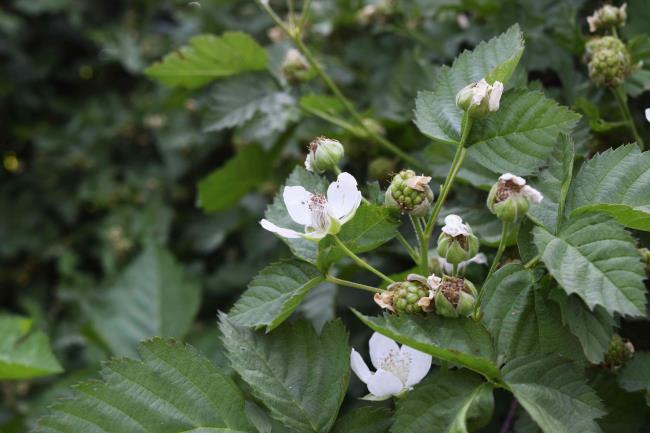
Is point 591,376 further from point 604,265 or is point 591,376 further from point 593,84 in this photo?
point 593,84

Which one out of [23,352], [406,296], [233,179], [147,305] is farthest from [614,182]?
[147,305]

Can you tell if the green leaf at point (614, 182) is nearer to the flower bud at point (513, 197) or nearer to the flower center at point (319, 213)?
the flower bud at point (513, 197)

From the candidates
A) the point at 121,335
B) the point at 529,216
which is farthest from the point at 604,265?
the point at 121,335

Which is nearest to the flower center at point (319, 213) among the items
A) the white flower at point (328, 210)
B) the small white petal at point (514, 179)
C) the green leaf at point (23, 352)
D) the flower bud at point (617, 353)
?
the white flower at point (328, 210)

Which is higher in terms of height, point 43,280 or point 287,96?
point 287,96

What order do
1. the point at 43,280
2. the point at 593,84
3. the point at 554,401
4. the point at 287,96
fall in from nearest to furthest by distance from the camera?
the point at 554,401
the point at 593,84
the point at 287,96
the point at 43,280

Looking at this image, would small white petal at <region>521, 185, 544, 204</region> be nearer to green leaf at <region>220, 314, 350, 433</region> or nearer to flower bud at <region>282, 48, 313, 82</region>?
green leaf at <region>220, 314, 350, 433</region>

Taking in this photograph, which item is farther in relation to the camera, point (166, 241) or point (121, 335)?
point (166, 241)
